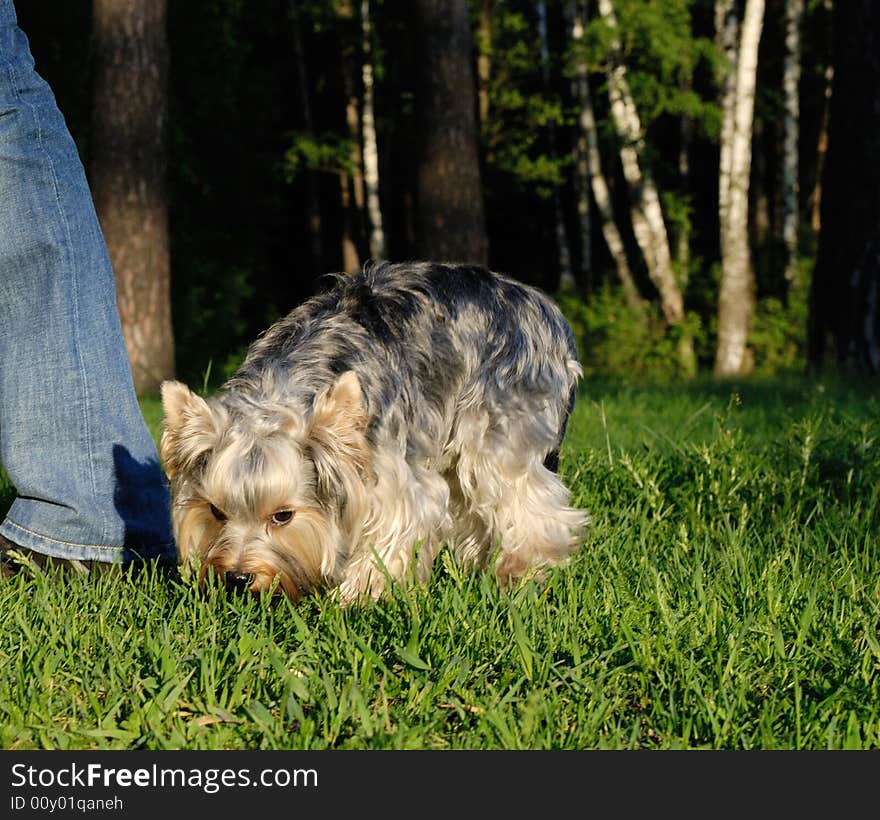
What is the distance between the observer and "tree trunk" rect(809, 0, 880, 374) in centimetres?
1009

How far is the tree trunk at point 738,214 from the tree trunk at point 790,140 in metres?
2.02

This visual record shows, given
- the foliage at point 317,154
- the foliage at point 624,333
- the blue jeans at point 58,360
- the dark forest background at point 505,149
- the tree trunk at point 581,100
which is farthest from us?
the foliage at point 317,154

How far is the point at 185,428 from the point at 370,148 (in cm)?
2558

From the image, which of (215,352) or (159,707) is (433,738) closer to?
(159,707)

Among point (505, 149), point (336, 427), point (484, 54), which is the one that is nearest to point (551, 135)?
point (505, 149)

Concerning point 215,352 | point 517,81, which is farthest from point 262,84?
point 215,352

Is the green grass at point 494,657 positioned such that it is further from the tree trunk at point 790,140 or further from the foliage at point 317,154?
the foliage at point 317,154

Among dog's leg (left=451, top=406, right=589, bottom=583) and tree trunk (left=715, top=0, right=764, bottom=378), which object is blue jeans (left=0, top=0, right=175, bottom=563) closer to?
dog's leg (left=451, top=406, right=589, bottom=583)

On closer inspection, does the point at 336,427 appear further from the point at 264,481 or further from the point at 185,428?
the point at 185,428

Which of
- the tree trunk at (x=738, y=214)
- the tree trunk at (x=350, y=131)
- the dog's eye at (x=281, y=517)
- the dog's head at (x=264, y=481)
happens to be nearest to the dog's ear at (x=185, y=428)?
the dog's head at (x=264, y=481)

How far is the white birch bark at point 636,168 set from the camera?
23.4m

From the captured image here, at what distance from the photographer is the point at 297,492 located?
3793 millimetres

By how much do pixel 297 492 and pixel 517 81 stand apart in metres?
29.1

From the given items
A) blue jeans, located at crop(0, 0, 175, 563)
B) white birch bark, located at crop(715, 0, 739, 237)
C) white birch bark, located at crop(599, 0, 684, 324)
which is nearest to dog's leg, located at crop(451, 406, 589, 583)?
blue jeans, located at crop(0, 0, 175, 563)
